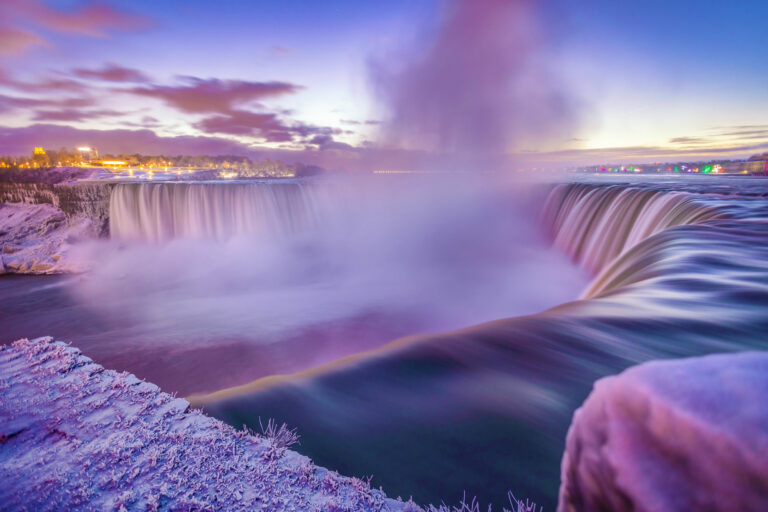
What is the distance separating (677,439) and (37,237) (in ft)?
89.2

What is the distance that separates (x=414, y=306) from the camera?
36.5ft

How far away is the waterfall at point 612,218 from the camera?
8.80 m

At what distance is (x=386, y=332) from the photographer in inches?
365

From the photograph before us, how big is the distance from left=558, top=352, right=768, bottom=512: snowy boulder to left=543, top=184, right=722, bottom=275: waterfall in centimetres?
861

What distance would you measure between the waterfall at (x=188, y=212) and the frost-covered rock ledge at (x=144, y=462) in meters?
18.6

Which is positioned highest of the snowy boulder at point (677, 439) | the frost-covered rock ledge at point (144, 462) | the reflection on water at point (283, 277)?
the snowy boulder at point (677, 439)

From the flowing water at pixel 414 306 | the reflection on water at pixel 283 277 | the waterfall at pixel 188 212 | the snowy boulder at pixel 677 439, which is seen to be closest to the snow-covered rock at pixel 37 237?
the reflection on water at pixel 283 277

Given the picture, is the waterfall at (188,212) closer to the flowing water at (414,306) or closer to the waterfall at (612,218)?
the flowing water at (414,306)

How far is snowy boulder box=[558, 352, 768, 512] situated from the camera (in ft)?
2.12

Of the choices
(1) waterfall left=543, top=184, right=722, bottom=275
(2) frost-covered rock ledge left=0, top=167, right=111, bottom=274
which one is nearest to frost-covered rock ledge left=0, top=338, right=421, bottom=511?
(1) waterfall left=543, top=184, right=722, bottom=275

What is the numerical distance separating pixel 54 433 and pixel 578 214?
52.1 ft

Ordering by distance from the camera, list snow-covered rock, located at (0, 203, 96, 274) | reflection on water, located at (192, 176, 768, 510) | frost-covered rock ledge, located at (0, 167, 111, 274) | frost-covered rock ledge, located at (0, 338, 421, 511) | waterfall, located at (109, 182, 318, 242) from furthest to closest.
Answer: waterfall, located at (109, 182, 318, 242), frost-covered rock ledge, located at (0, 167, 111, 274), snow-covered rock, located at (0, 203, 96, 274), reflection on water, located at (192, 176, 768, 510), frost-covered rock ledge, located at (0, 338, 421, 511)

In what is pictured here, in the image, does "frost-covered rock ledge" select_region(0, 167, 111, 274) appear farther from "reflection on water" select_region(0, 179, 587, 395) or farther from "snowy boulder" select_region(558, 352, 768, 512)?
"snowy boulder" select_region(558, 352, 768, 512)

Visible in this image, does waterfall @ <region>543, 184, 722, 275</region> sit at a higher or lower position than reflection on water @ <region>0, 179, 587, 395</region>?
higher
